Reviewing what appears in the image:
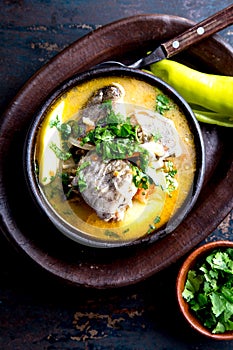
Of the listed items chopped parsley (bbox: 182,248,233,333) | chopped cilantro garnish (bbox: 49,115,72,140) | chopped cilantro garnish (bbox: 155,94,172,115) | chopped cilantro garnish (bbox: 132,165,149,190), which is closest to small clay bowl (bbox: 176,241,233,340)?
chopped parsley (bbox: 182,248,233,333)

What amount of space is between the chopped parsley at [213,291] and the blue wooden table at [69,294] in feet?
0.36

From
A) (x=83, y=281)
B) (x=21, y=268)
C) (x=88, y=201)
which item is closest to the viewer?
(x=88, y=201)

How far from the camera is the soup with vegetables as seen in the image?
2.11m

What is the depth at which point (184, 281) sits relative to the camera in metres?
2.53

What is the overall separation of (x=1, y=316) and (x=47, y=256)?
1.40ft

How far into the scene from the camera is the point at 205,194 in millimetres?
2406

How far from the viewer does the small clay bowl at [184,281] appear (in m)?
2.48

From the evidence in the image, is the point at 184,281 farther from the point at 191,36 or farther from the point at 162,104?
the point at 191,36

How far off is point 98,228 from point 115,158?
0.84 feet

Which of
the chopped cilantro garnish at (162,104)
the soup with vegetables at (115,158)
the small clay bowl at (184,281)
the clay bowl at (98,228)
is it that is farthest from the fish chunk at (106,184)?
the small clay bowl at (184,281)

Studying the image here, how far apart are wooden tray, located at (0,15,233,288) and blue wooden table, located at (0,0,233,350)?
0.25 m

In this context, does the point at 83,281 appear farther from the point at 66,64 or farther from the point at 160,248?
the point at 66,64

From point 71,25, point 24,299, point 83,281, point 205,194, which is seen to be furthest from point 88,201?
point 71,25

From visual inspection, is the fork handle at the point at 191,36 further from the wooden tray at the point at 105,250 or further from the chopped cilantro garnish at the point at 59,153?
the chopped cilantro garnish at the point at 59,153
